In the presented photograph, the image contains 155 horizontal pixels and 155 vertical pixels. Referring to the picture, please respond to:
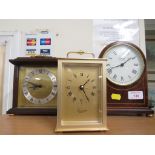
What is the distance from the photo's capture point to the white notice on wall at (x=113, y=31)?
983 millimetres

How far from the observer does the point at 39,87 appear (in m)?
0.77

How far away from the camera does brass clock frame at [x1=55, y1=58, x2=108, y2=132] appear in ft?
1.69

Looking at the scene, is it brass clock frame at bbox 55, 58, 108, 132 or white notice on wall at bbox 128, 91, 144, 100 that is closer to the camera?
brass clock frame at bbox 55, 58, 108, 132

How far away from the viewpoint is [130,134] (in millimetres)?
476

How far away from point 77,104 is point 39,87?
0.90 ft

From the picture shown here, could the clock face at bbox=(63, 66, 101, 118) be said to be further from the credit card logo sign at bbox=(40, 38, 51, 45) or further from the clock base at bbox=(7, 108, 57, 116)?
the credit card logo sign at bbox=(40, 38, 51, 45)

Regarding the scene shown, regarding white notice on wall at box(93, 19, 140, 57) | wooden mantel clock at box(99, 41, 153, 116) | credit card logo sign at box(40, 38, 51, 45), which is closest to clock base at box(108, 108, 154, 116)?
wooden mantel clock at box(99, 41, 153, 116)

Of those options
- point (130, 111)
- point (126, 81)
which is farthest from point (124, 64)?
point (130, 111)

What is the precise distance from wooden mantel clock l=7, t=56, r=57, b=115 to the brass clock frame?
0.71ft

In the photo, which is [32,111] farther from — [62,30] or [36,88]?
[62,30]

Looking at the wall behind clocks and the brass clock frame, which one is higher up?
the wall behind clocks

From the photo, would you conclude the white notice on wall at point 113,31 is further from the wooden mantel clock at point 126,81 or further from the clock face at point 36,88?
the clock face at point 36,88

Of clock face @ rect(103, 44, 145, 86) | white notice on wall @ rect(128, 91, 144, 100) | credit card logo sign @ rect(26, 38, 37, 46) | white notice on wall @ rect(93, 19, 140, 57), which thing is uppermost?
white notice on wall @ rect(93, 19, 140, 57)
